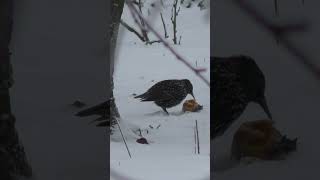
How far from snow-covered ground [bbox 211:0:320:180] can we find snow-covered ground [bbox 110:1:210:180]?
396 millimetres

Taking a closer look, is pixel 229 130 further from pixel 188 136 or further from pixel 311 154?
pixel 188 136

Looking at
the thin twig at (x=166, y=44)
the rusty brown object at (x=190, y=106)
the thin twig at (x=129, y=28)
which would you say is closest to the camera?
the thin twig at (x=166, y=44)

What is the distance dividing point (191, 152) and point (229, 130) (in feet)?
2.05

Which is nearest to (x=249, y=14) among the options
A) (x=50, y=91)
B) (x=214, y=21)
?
(x=214, y=21)

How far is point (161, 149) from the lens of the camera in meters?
1.84

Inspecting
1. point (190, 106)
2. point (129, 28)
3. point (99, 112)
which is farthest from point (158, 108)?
point (99, 112)

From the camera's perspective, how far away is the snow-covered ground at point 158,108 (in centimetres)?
173

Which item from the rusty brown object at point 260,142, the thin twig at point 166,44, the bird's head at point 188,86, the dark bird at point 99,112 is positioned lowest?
the rusty brown object at point 260,142

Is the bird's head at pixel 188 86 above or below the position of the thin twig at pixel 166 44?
below

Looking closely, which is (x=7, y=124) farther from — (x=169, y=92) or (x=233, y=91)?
(x=169, y=92)

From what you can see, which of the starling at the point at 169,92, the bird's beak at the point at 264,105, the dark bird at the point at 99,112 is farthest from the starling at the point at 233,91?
the starling at the point at 169,92

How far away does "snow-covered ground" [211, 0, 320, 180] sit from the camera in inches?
47.9

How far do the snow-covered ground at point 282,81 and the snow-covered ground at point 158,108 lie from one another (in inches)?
15.6

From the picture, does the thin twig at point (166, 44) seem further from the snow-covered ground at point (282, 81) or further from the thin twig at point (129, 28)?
the snow-covered ground at point (282, 81)
